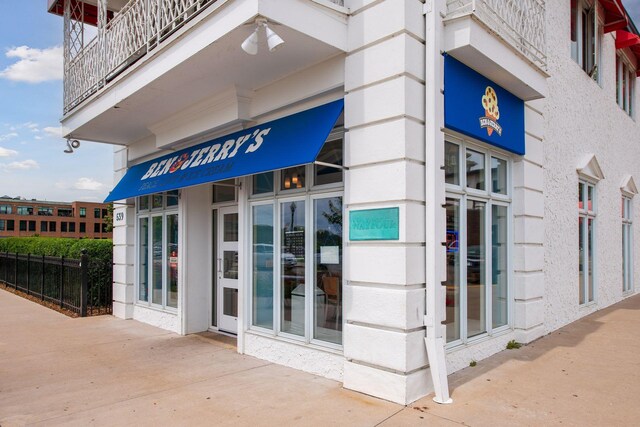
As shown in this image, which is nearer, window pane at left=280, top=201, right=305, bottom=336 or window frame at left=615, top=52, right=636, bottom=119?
window pane at left=280, top=201, right=305, bottom=336

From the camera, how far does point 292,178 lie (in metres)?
6.21

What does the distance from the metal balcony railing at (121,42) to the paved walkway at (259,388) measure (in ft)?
13.9

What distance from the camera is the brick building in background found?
273 ft

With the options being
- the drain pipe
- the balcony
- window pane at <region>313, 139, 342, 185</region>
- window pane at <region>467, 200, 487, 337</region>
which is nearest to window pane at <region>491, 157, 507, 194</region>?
window pane at <region>467, 200, 487, 337</region>

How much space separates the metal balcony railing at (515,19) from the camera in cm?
551

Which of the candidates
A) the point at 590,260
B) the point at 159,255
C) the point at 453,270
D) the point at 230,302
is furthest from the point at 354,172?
Answer: the point at 590,260

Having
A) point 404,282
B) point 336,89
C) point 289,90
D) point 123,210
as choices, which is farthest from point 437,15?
point 123,210

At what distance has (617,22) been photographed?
10.4 metres

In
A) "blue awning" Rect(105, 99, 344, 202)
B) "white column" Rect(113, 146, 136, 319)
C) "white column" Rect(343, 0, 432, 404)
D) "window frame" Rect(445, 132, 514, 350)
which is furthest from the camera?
"white column" Rect(113, 146, 136, 319)

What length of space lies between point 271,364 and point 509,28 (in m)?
5.36

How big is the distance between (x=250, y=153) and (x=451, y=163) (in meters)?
2.55

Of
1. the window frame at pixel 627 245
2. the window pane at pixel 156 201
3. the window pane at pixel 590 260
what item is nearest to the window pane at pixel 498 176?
the window pane at pixel 590 260

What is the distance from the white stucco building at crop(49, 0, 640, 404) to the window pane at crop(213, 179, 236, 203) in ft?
0.13

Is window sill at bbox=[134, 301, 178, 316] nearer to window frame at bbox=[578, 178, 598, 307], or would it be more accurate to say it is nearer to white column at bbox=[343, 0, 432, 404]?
white column at bbox=[343, 0, 432, 404]
